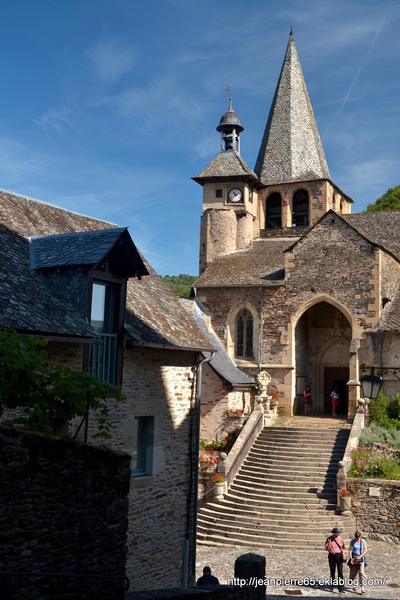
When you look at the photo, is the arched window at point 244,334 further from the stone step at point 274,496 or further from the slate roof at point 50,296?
the slate roof at point 50,296

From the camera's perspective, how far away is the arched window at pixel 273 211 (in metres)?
33.2

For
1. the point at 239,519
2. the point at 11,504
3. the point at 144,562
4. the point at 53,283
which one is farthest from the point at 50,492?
the point at 239,519

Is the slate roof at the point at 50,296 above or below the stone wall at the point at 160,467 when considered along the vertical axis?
above

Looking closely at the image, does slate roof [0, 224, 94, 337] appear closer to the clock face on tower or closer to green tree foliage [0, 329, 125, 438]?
green tree foliage [0, 329, 125, 438]

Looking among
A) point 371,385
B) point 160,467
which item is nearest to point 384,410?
point 371,385

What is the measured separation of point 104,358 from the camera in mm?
10461

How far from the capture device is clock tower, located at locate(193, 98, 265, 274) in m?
31.1

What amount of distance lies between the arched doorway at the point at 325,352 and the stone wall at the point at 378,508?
414 inches

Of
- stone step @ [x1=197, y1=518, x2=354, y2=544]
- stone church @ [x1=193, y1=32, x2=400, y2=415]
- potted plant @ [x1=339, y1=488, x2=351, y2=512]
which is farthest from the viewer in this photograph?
stone church @ [x1=193, y1=32, x2=400, y2=415]

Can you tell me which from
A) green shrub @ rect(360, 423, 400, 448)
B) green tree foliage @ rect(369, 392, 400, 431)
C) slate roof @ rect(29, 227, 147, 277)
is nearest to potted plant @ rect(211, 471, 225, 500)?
green shrub @ rect(360, 423, 400, 448)

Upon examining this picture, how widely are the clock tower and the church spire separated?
175cm

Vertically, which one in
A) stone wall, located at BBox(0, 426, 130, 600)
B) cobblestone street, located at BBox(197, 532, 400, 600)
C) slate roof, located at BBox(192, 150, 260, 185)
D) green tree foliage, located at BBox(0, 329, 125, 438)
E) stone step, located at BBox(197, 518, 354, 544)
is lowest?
cobblestone street, located at BBox(197, 532, 400, 600)

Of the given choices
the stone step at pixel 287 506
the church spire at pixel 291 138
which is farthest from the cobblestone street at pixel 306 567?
the church spire at pixel 291 138

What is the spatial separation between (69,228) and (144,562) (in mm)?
6294
